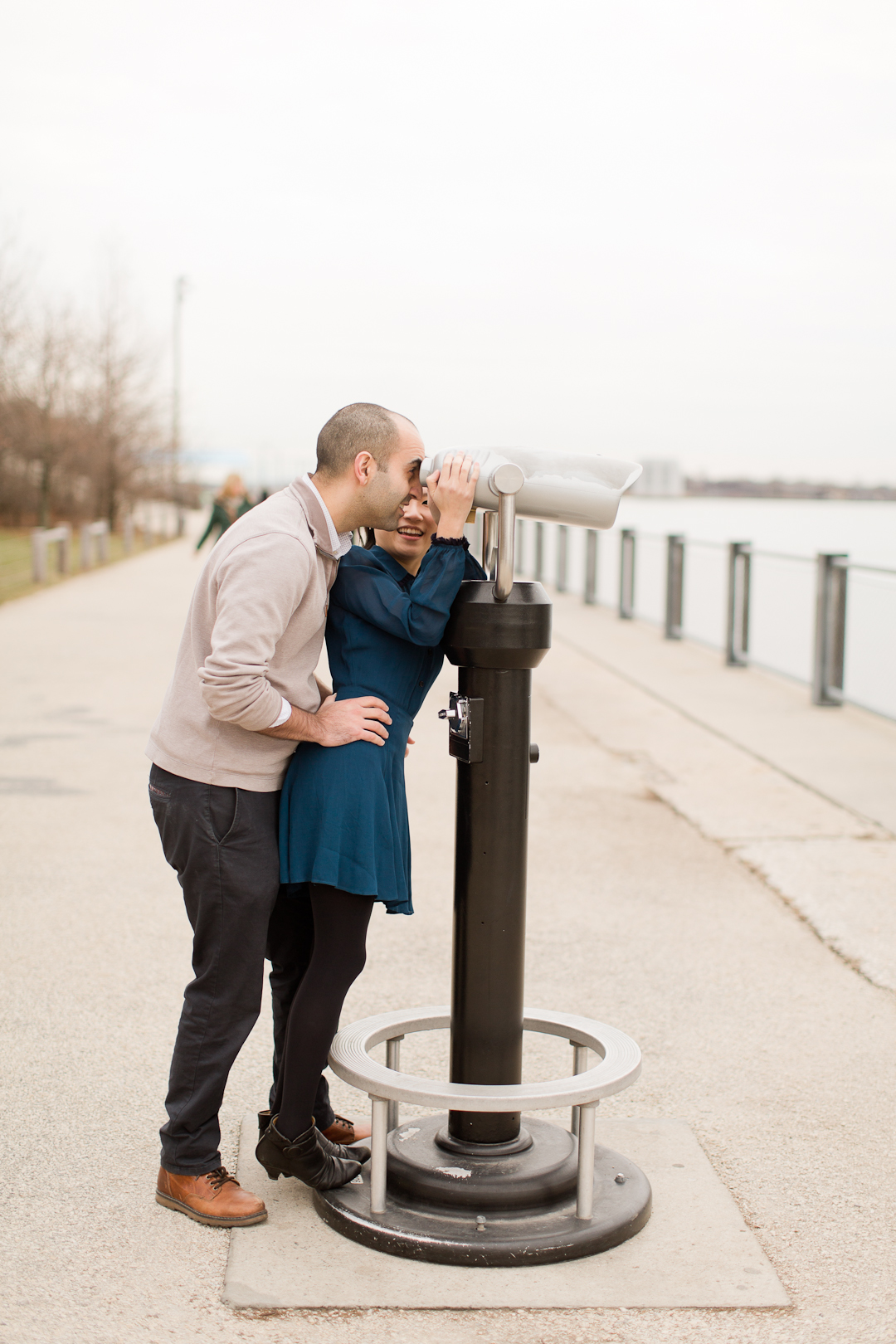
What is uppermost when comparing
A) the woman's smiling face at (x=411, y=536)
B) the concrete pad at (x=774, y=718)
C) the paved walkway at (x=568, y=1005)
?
the woman's smiling face at (x=411, y=536)

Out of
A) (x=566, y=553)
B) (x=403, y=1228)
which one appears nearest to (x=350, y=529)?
(x=403, y=1228)

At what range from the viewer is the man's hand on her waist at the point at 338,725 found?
2.75 meters

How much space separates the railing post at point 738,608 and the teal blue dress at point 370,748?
1001cm

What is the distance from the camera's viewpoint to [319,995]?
9.34 feet

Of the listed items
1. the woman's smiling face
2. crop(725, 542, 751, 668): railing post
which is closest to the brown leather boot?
the woman's smiling face

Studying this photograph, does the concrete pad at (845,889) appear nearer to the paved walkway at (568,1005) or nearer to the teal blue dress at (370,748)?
the paved walkway at (568,1005)

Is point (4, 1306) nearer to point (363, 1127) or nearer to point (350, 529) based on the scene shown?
point (363, 1127)

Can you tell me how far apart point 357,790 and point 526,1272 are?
3.35 ft

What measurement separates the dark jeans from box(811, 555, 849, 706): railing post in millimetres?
7977

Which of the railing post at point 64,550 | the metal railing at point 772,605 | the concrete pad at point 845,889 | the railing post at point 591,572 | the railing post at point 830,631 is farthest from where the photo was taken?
the railing post at point 64,550

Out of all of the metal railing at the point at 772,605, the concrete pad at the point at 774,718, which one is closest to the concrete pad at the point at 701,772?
the concrete pad at the point at 774,718

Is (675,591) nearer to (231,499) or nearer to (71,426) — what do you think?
Answer: (231,499)

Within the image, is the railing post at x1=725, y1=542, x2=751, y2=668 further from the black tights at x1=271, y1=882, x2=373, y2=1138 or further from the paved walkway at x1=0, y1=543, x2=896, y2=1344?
the black tights at x1=271, y1=882, x2=373, y2=1138

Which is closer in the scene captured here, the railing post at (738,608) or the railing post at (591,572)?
the railing post at (738,608)
